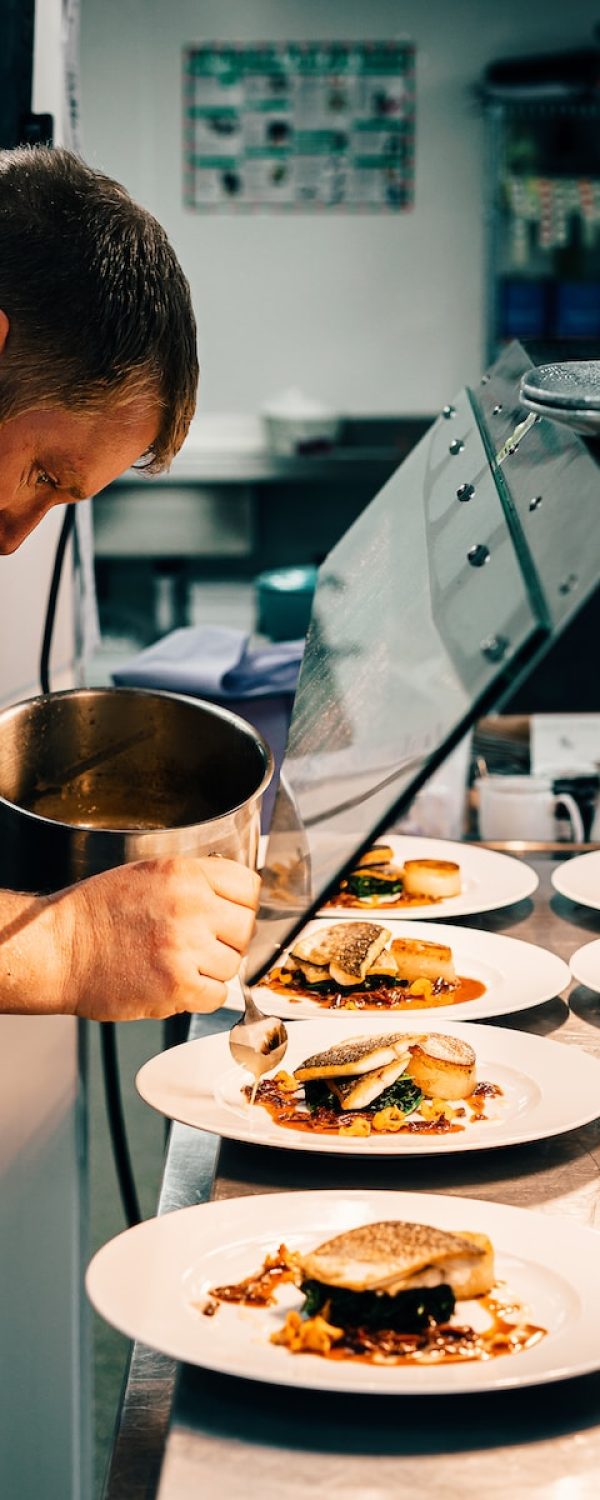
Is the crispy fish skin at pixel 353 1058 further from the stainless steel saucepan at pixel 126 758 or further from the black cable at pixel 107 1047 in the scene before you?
the black cable at pixel 107 1047

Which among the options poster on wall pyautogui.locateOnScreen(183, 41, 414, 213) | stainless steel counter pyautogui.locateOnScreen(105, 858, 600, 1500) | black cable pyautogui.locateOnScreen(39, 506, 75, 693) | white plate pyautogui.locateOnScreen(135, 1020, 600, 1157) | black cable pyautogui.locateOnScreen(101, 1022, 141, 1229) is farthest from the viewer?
poster on wall pyautogui.locateOnScreen(183, 41, 414, 213)

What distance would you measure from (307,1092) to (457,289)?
613cm

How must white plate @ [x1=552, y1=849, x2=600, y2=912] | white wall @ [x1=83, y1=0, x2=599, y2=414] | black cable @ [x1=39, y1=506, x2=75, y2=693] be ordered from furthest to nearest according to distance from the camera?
white wall @ [x1=83, y1=0, x2=599, y2=414], black cable @ [x1=39, y1=506, x2=75, y2=693], white plate @ [x1=552, y1=849, x2=600, y2=912]

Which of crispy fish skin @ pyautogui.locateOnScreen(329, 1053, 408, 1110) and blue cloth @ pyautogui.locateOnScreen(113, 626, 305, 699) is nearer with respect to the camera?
crispy fish skin @ pyautogui.locateOnScreen(329, 1053, 408, 1110)

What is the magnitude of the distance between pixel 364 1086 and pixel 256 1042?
3.1 inches

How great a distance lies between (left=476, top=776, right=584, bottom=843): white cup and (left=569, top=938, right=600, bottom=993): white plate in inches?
30.1

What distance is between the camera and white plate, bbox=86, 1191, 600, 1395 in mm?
791

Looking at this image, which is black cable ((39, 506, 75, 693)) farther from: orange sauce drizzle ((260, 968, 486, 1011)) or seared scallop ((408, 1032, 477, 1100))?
seared scallop ((408, 1032, 477, 1100))

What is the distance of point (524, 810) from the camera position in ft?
7.36

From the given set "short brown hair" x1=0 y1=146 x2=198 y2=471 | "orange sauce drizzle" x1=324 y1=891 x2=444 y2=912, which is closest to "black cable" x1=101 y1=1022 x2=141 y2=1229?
"orange sauce drizzle" x1=324 y1=891 x2=444 y2=912

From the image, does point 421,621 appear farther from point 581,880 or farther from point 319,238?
point 319,238

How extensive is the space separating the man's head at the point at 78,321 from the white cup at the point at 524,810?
3.70ft

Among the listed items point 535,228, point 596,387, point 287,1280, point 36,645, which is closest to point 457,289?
point 535,228

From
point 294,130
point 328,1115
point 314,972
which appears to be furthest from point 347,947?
point 294,130
